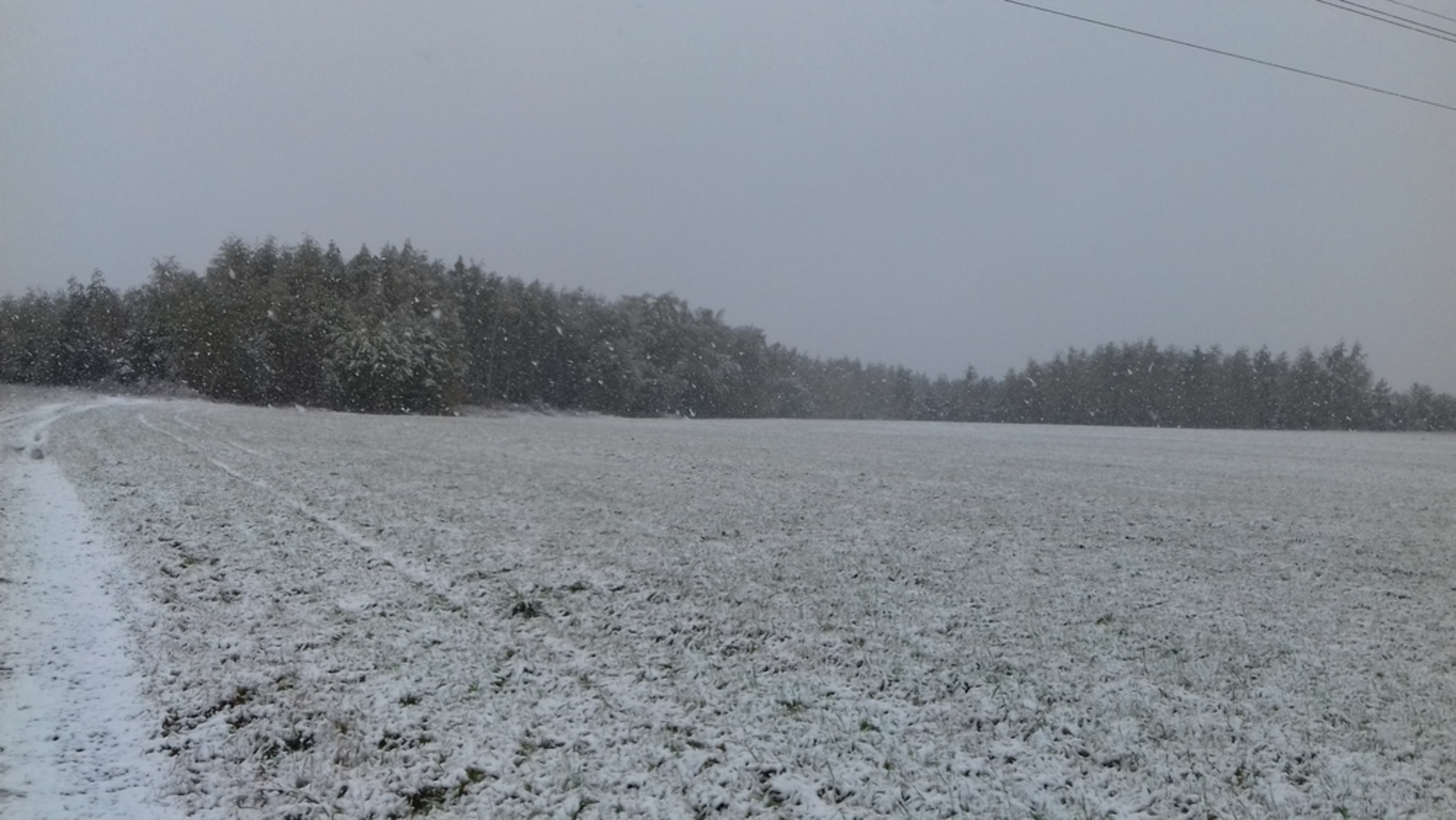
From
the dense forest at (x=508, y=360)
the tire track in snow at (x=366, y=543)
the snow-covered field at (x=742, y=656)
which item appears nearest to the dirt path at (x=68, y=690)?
the snow-covered field at (x=742, y=656)

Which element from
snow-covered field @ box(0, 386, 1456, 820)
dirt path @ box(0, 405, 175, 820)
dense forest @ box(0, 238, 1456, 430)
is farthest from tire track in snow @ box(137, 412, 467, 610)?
dense forest @ box(0, 238, 1456, 430)

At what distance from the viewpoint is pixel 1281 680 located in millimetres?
6613

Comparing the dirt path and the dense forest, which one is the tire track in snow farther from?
the dense forest

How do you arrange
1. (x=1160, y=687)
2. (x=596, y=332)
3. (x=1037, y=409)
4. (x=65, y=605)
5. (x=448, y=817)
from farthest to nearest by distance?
(x=1037, y=409)
(x=596, y=332)
(x=65, y=605)
(x=1160, y=687)
(x=448, y=817)

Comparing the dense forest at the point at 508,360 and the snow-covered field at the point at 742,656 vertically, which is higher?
the dense forest at the point at 508,360

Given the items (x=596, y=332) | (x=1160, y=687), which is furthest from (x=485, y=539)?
(x=596, y=332)

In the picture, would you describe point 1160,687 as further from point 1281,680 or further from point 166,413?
point 166,413

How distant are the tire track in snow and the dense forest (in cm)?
4657

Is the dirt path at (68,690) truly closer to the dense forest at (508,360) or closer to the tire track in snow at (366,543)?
the tire track in snow at (366,543)

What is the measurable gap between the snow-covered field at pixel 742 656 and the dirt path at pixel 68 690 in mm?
47

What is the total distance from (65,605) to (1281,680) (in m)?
11.6

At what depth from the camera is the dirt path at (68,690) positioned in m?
4.71

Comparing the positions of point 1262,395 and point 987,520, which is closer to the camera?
point 987,520

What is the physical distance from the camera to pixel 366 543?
10.9 metres
